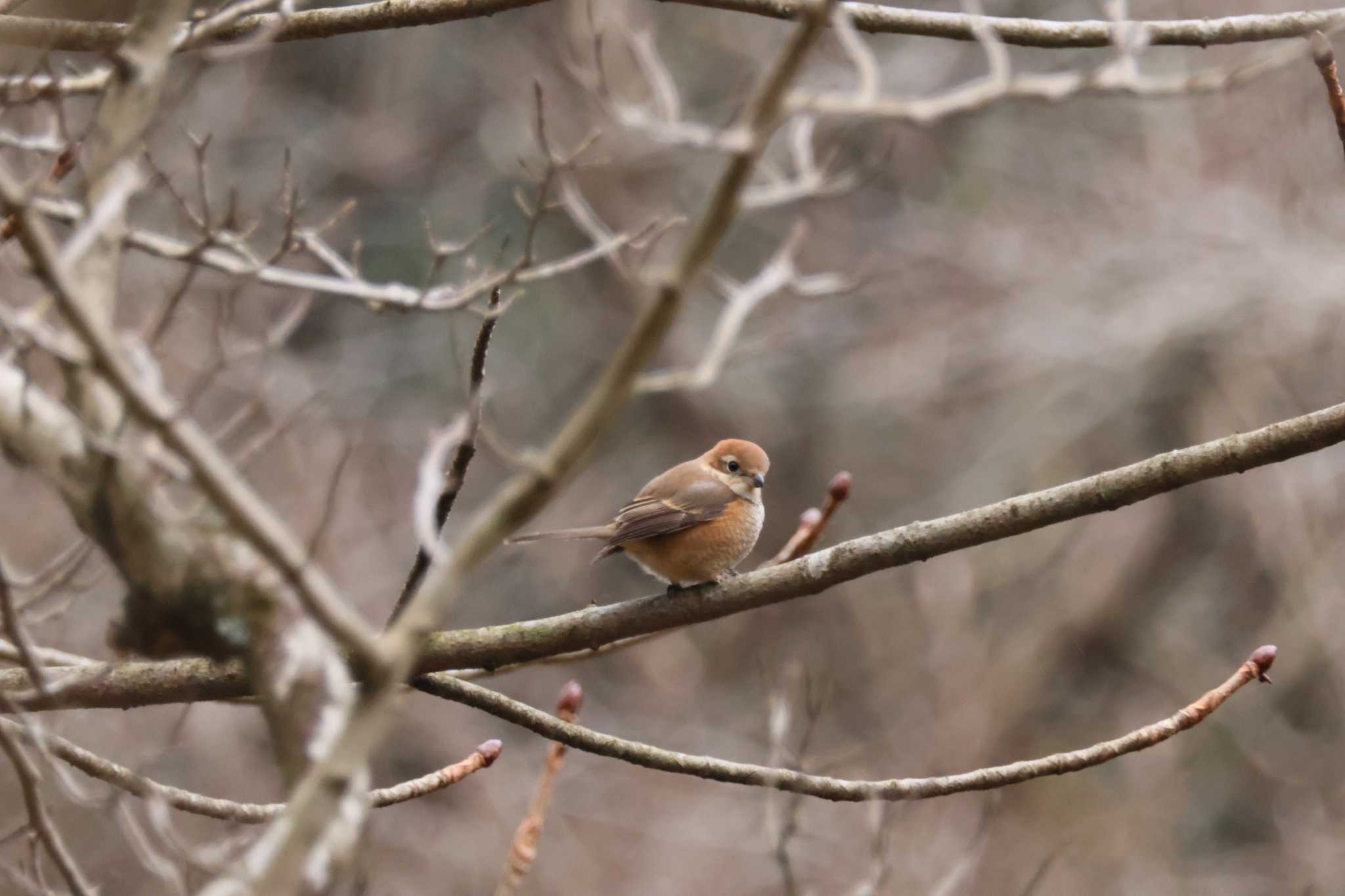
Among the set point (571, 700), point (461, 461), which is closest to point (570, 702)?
point (571, 700)

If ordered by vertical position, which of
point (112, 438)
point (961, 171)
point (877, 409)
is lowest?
point (112, 438)

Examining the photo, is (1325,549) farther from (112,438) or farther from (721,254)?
(112,438)

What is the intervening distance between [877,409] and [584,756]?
14.3 ft

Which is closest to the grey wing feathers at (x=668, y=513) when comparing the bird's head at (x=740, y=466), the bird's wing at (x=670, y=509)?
the bird's wing at (x=670, y=509)

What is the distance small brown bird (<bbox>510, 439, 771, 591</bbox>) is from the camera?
4.99 metres

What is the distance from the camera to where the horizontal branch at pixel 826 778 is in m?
3.46

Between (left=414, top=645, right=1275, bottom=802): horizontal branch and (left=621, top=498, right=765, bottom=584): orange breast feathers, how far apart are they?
3.95 feet

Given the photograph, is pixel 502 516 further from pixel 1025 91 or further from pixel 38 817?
pixel 38 817

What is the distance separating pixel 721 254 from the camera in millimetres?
13883

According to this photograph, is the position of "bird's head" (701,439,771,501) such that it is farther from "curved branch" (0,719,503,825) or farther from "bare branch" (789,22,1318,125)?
"bare branch" (789,22,1318,125)

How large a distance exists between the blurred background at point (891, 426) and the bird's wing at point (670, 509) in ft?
19.1

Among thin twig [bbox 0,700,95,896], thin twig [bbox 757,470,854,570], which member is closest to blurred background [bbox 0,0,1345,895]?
thin twig [bbox 757,470,854,570]

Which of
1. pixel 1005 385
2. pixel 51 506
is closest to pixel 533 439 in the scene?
pixel 1005 385

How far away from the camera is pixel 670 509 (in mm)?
5211
